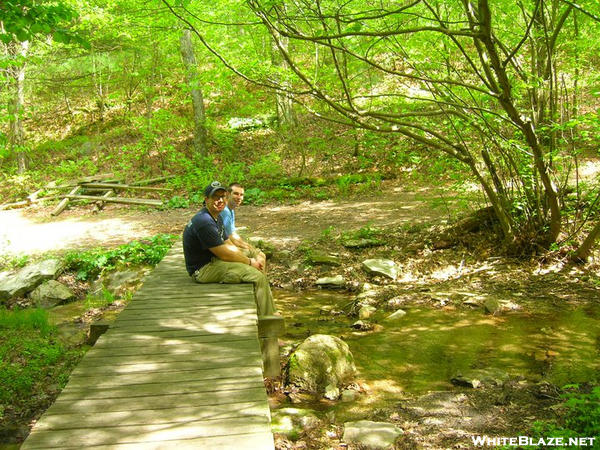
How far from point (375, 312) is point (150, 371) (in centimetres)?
448

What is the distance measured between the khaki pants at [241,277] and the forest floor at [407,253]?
1.78 m

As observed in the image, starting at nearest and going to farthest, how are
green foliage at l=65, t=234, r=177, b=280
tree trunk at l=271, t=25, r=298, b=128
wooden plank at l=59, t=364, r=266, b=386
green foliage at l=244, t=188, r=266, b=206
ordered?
wooden plank at l=59, t=364, r=266, b=386 → green foliage at l=65, t=234, r=177, b=280 → green foliage at l=244, t=188, r=266, b=206 → tree trunk at l=271, t=25, r=298, b=128

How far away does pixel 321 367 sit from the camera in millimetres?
5105

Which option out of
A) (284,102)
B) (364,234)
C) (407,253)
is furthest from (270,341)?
(284,102)

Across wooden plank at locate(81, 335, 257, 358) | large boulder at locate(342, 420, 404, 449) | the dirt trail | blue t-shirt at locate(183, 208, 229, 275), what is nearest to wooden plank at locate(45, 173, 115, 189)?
the dirt trail

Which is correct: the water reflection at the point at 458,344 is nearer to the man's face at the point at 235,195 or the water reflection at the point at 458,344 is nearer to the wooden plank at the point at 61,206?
the man's face at the point at 235,195

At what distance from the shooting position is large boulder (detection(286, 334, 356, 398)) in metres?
5.02

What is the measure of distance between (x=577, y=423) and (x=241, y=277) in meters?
3.68

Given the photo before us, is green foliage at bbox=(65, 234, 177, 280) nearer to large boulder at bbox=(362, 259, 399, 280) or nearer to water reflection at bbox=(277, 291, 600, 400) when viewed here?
water reflection at bbox=(277, 291, 600, 400)

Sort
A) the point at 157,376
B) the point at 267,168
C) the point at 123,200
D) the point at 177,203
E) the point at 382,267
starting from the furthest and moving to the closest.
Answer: the point at 267,168 < the point at 123,200 < the point at 177,203 < the point at 382,267 < the point at 157,376

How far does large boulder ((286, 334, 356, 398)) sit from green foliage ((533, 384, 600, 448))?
6.57ft

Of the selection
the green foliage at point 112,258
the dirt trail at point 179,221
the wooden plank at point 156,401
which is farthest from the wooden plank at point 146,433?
the dirt trail at point 179,221

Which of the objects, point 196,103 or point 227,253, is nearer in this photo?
point 227,253

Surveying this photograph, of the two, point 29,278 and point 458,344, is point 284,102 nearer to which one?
point 29,278
